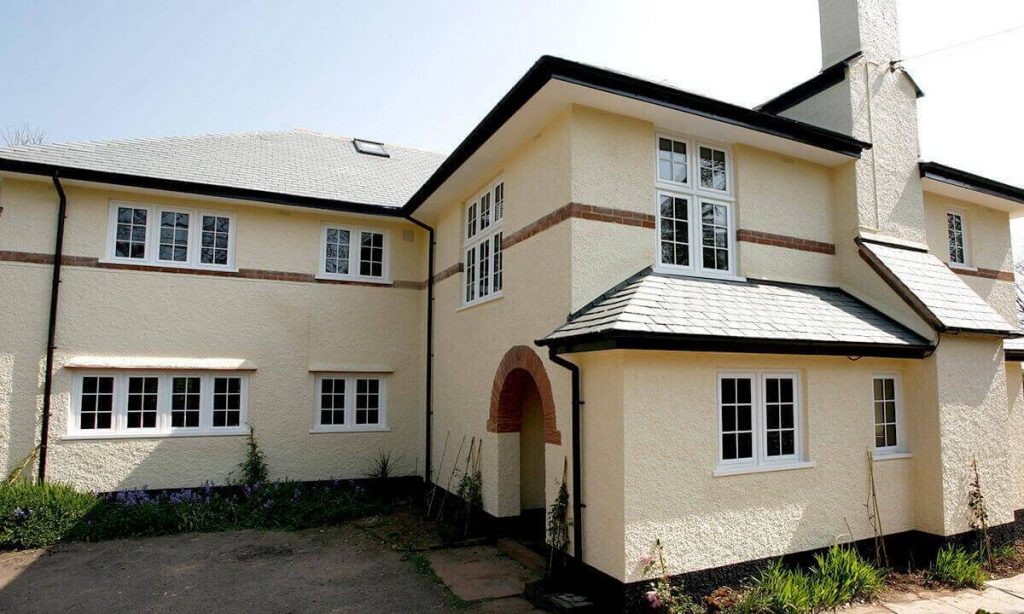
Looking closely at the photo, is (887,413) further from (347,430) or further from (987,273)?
(347,430)

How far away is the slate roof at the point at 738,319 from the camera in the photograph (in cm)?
619

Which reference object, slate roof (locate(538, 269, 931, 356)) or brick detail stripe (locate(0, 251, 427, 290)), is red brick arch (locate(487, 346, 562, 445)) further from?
brick detail stripe (locate(0, 251, 427, 290))

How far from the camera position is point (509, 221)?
9008 millimetres

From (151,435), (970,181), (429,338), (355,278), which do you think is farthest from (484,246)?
(970,181)

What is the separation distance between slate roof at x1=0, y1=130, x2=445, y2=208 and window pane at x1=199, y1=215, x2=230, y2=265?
0.77 metres

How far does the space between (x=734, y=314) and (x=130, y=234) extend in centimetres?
1037

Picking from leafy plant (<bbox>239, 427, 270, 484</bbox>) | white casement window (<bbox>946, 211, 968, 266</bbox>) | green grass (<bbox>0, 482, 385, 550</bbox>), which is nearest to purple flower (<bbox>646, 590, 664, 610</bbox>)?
green grass (<bbox>0, 482, 385, 550</bbox>)

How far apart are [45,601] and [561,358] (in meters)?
6.38

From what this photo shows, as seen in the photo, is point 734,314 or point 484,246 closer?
point 734,314

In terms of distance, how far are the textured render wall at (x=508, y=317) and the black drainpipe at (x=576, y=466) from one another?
0.32m

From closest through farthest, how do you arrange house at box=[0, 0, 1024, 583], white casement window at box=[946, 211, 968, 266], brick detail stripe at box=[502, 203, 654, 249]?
house at box=[0, 0, 1024, 583] < brick detail stripe at box=[502, 203, 654, 249] < white casement window at box=[946, 211, 968, 266]

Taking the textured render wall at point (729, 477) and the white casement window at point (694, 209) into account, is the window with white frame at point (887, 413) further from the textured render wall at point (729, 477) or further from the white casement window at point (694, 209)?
the white casement window at point (694, 209)

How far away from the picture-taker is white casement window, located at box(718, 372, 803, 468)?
682cm

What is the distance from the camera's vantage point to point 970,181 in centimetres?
1077
